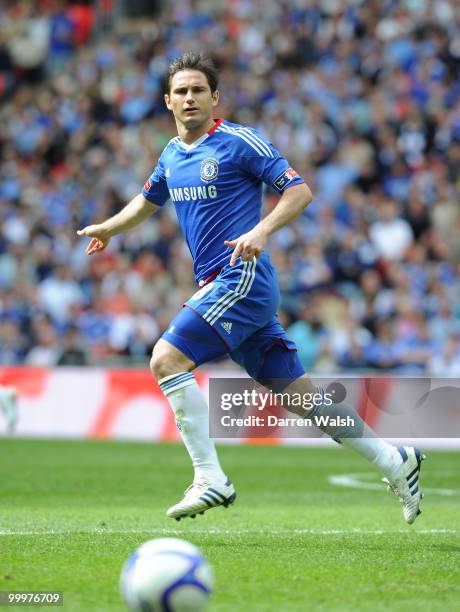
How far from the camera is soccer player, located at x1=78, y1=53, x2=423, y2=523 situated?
705cm

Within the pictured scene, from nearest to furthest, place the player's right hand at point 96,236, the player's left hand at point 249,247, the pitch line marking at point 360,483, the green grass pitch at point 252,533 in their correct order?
the green grass pitch at point 252,533, the player's left hand at point 249,247, the player's right hand at point 96,236, the pitch line marking at point 360,483

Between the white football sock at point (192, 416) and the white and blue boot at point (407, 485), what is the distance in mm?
1117

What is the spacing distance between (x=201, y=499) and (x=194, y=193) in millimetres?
1829

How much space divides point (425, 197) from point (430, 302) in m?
2.17

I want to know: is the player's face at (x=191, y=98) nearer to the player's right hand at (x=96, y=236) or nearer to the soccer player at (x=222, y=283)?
the soccer player at (x=222, y=283)

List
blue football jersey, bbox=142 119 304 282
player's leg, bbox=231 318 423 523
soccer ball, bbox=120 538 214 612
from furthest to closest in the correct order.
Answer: player's leg, bbox=231 318 423 523 → blue football jersey, bbox=142 119 304 282 → soccer ball, bbox=120 538 214 612

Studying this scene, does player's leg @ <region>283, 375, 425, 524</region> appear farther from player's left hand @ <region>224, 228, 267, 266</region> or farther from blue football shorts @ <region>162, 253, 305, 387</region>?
player's left hand @ <region>224, 228, 267, 266</region>

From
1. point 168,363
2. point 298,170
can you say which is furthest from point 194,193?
point 298,170

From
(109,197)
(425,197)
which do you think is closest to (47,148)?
(109,197)

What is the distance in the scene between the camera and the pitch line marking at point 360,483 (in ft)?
35.5

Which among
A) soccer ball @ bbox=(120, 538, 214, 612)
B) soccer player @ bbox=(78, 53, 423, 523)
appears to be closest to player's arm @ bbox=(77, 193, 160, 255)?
soccer player @ bbox=(78, 53, 423, 523)

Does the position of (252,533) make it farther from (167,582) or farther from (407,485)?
(167,582)

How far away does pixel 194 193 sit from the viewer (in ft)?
24.3

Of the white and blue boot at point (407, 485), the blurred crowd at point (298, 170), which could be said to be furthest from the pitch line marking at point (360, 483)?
the blurred crowd at point (298, 170)
